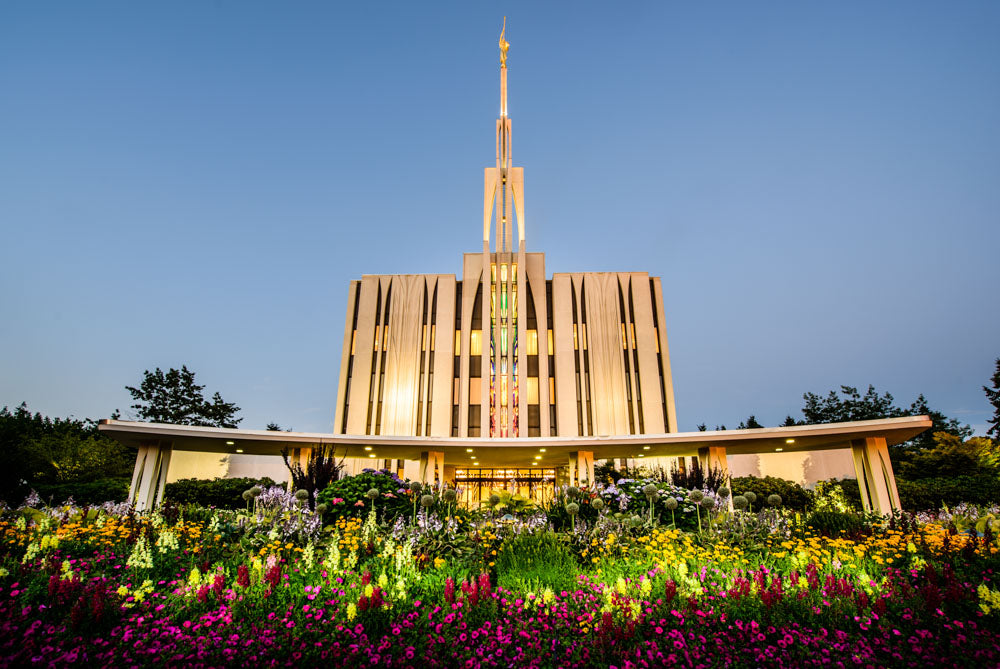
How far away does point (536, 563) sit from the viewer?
16.5 ft

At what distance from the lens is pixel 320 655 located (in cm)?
314

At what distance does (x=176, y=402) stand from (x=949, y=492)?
52.5m

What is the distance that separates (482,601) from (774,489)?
773 inches

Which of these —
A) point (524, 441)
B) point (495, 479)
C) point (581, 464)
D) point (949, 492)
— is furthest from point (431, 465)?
point (949, 492)

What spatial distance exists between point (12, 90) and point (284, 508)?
74.5 feet

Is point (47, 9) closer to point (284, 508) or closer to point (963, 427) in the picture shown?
point (284, 508)

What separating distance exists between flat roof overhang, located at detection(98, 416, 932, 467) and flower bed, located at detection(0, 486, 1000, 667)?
25.5 ft

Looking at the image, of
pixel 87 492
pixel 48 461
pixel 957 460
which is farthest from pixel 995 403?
pixel 48 461

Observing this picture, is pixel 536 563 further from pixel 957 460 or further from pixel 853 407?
pixel 853 407

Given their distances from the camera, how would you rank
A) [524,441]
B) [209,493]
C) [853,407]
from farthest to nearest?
[853,407]
[209,493]
[524,441]

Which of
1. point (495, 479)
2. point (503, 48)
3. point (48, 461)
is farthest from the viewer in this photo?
point (503, 48)

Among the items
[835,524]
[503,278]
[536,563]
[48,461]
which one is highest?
[503,278]

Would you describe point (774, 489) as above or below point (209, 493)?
above

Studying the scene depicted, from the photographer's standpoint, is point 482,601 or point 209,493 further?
point 209,493
